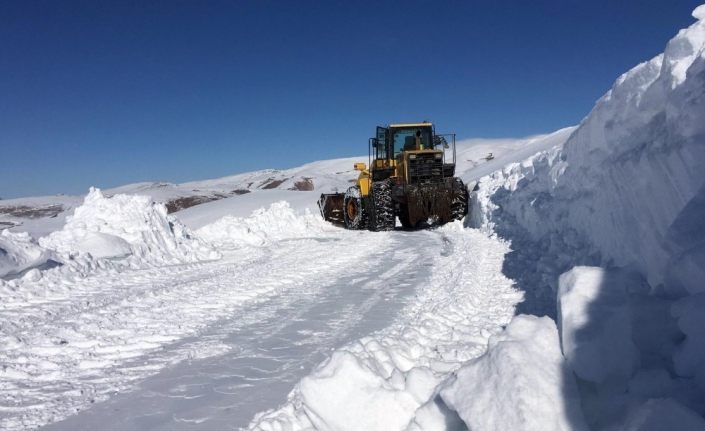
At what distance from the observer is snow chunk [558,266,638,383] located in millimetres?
2393

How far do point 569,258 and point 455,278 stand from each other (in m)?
1.49

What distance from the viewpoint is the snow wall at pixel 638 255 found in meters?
2.25

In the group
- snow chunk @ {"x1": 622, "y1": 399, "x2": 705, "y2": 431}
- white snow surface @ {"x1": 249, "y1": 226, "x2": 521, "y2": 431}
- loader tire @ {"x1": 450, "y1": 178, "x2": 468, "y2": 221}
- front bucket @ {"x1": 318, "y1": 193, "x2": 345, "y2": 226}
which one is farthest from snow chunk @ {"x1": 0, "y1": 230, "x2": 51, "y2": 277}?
front bucket @ {"x1": 318, "y1": 193, "x2": 345, "y2": 226}

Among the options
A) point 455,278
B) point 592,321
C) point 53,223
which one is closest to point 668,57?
point 592,321

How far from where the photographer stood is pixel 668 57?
3.85 metres

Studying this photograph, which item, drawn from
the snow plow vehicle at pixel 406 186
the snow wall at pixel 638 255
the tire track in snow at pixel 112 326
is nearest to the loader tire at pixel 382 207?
the snow plow vehicle at pixel 406 186

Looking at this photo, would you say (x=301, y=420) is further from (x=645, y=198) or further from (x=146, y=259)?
(x=146, y=259)

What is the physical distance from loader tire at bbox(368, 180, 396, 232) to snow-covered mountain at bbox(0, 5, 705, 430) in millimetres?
5861

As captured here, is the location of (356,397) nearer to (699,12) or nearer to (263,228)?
(699,12)

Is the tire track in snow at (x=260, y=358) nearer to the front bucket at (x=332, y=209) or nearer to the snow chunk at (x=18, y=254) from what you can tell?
the snow chunk at (x=18, y=254)

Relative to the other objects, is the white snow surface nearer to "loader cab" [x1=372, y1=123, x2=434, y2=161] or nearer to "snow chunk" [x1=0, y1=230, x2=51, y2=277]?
"snow chunk" [x1=0, y1=230, x2=51, y2=277]

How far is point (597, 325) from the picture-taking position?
2.60 m

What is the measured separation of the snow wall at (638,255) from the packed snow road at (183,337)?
184cm

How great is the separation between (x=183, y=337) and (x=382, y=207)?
10906 mm
